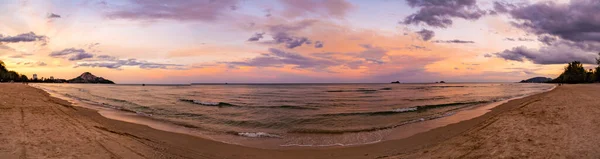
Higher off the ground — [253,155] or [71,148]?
[71,148]

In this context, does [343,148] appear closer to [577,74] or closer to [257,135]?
[257,135]

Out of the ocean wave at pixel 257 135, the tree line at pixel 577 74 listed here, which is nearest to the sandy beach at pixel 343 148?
the ocean wave at pixel 257 135

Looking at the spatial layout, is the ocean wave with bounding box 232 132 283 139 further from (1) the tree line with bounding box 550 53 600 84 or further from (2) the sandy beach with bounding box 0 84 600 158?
(1) the tree line with bounding box 550 53 600 84

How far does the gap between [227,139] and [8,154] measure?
7867 millimetres

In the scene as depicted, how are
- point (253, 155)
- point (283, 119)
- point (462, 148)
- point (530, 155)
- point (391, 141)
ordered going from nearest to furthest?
point (530, 155) → point (462, 148) → point (253, 155) → point (391, 141) → point (283, 119)

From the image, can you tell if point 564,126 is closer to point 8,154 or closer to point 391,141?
point 391,141

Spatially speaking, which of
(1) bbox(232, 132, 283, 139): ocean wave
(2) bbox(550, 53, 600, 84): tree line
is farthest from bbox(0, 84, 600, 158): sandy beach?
(2) bbox(550, 53, 600, 84): tree line

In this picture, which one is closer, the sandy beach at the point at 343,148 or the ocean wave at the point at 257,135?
the sandy beach at the point at 343,148

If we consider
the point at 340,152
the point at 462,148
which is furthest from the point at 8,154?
the point at 462,148

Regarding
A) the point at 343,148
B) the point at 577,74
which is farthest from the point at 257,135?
the point at 577,74

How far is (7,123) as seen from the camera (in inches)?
458

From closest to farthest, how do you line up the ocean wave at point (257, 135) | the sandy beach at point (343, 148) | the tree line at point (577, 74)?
1. the sandy beach at point (343, 148)
2. the ocean wave at point (257, 135)
3. the tree line at point (577, 74)

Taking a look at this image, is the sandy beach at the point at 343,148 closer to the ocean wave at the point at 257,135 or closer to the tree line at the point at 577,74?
the ocean wave at the point at 257,135

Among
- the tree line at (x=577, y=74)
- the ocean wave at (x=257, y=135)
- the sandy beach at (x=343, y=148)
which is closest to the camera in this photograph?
the sandy beach at (x=343, y=148)
